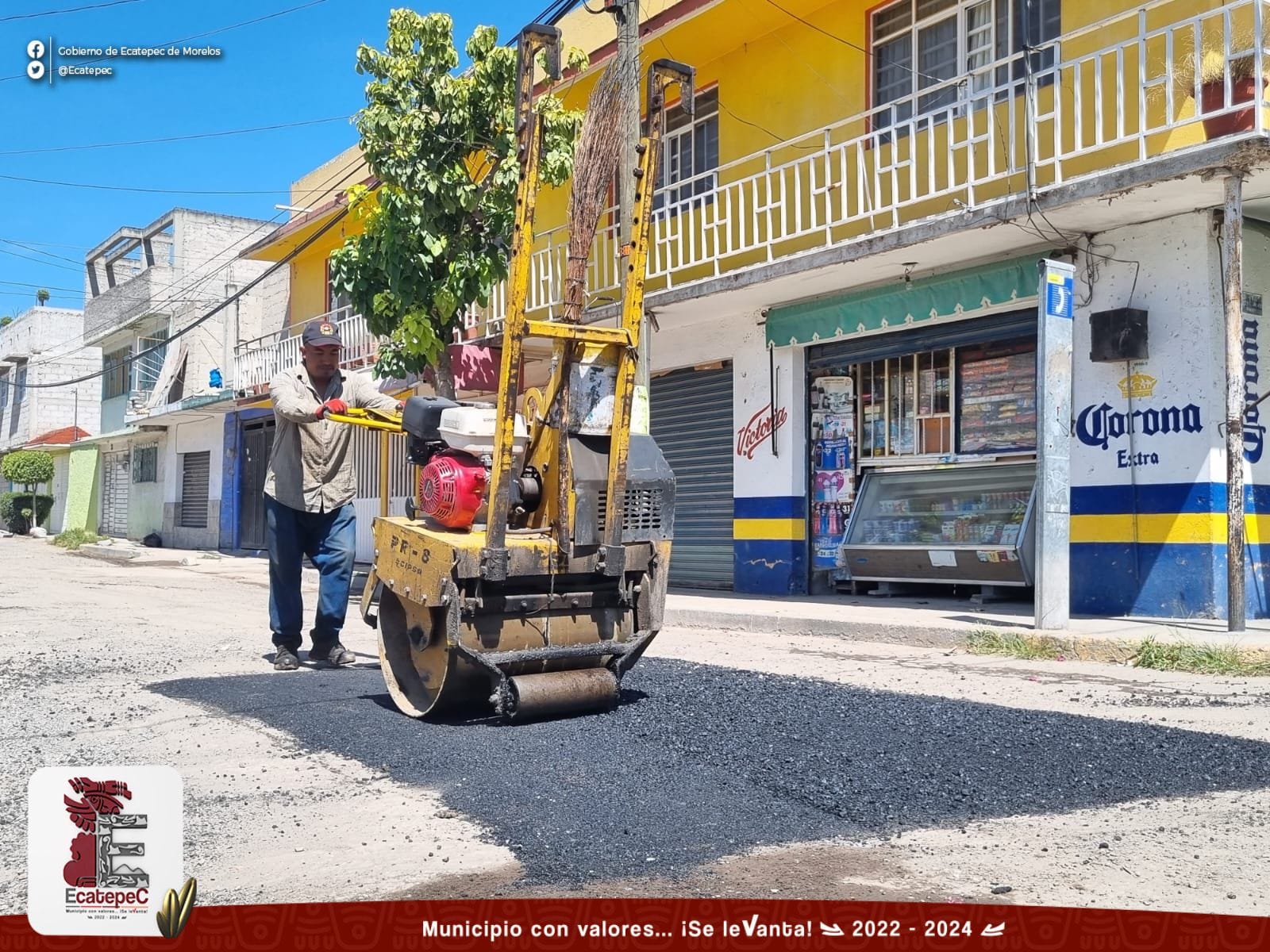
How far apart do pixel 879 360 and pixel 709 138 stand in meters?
3.78

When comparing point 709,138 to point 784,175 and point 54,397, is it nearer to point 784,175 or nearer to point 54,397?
point 784,175

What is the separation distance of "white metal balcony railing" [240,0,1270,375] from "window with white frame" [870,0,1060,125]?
0.04 m

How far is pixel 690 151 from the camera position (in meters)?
14.1

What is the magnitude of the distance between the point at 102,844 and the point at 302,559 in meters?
3.85

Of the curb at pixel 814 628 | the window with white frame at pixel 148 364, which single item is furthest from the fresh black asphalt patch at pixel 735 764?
the window with white frame at pixel 148 364

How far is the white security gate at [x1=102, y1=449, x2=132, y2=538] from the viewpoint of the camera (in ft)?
108

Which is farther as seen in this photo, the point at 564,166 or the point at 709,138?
the point at 709,138

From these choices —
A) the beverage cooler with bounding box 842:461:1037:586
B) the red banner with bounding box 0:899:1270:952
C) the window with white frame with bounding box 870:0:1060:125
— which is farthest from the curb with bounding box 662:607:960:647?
the red banner with bounding box 0:899:1270:952

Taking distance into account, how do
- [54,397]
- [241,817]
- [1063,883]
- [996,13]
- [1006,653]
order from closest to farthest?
1. [1063,883]
2. [241,817]
3. [1006,653]
4. [996,13]
5. [54,397]

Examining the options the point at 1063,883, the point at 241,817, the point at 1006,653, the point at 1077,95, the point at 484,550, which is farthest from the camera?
the point at 1077,95

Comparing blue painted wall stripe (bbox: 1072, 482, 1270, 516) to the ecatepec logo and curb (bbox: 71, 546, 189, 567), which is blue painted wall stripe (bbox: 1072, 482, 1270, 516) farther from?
curb (bbox: 71, 546, 189, 567)

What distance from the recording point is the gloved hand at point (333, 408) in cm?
575

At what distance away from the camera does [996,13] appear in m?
10.2

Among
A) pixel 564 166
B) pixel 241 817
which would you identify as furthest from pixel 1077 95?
pixel 241 817
